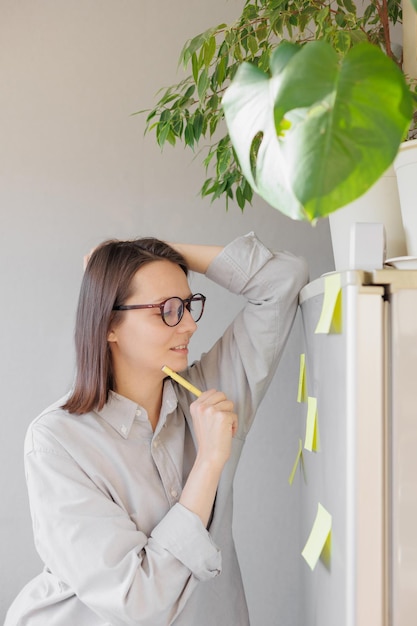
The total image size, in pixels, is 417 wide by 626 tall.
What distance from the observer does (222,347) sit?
66.3 inches

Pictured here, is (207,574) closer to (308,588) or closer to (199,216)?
(308,588)

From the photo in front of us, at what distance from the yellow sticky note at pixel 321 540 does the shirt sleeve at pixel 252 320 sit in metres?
0.47

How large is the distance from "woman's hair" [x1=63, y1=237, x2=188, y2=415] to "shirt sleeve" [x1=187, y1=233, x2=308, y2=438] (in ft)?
0.58

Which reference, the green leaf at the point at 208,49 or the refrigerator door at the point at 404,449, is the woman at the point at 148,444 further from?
the refrigerator door at the point at 404,449

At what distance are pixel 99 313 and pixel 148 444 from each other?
292 mm

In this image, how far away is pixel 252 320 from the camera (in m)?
1.64

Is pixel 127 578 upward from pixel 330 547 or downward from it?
downward

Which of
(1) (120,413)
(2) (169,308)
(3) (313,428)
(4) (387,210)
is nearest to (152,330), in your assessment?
(2) (169,308)

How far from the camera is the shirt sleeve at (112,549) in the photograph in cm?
131

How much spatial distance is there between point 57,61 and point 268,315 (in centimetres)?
120

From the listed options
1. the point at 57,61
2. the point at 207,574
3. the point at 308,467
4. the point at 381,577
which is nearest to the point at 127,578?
the point at 207,574

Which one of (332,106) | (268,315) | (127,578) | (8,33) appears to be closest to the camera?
(332,106)

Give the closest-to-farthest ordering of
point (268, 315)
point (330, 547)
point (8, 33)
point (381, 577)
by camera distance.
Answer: point (381, 577)
point (330, 547)
point (268, 315)
point (8, 33)

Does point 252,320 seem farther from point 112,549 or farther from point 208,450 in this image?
point 112,549
